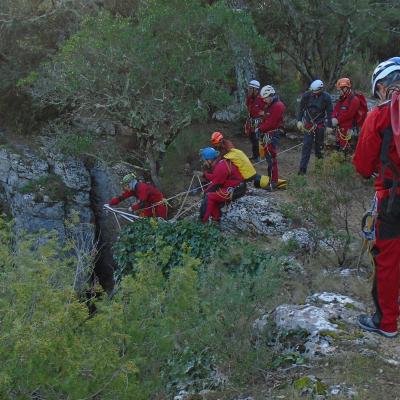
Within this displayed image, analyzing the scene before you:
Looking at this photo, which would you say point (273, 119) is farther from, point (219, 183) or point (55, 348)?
point (55, 348)

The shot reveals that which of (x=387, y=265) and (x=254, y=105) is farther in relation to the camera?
(x=254, y=105)

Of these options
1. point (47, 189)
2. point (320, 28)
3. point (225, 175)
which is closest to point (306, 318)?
point (225, 175)

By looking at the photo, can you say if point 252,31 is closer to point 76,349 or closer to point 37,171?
point 37,171

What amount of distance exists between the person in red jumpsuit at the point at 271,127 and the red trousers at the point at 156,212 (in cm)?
197

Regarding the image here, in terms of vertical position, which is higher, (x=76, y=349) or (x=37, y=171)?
(x=76, y=349)

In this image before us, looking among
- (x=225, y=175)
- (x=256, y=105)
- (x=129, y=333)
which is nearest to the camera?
(x=129, y=333)

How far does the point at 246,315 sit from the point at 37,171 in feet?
29.6

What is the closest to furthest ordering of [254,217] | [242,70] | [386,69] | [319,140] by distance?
[386,69], [254,217], [319,140], [242,70]

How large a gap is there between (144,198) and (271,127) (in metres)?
2.53

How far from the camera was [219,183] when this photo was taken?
8.30 meters

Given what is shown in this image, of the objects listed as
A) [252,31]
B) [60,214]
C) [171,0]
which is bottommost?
[60,214]

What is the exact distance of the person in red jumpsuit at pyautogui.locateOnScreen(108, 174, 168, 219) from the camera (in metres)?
9.29

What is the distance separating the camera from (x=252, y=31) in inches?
407

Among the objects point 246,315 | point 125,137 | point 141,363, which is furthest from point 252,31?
point 141,363
